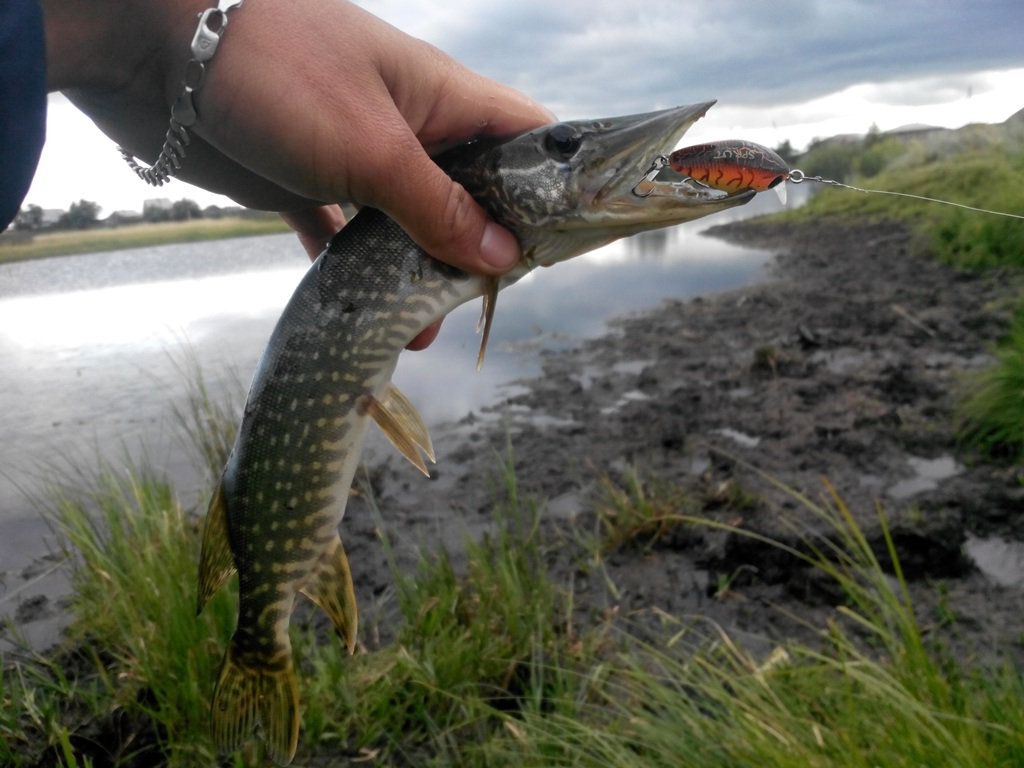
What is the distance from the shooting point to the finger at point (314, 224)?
2.73 metres

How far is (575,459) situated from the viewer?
5812 mm

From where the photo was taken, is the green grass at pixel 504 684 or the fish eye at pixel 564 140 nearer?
the fish eye at pixel 564 140

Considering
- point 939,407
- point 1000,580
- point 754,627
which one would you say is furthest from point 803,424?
point 754,627

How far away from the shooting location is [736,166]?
5.28 ft

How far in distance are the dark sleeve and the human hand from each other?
19cm

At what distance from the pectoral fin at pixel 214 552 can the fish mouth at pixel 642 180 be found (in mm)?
1283

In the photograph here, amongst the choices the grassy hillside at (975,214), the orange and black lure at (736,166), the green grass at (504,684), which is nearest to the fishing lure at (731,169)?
the orange and black lure at (736,166)

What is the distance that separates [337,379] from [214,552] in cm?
60

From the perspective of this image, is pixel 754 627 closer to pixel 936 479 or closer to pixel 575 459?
pixel 936 479

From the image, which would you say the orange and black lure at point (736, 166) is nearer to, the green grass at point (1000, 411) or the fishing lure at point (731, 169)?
the fishing lure at point (731, 169)

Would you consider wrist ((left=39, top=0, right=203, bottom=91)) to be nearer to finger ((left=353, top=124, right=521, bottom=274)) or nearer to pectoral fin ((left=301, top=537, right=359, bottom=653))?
finger ((left=353, top=124, right=521, bottom=274))

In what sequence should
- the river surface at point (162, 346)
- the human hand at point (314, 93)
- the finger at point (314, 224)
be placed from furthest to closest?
the river surface at point (162, 346), the finger at point (314, 224), the human hand at point (314, 93)

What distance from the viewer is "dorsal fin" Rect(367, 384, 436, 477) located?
2.04m

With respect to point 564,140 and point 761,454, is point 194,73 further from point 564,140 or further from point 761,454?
point 761,454
